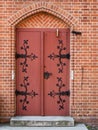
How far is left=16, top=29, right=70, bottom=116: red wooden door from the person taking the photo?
30.7 feet

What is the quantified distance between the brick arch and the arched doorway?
25cm

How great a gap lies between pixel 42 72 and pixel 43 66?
0.17 metres

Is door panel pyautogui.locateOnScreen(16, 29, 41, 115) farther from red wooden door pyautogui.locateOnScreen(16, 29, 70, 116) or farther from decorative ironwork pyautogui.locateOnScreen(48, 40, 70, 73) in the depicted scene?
decorative ironwork pyautogui.locateOnScreen(48, 40, 70, 73)

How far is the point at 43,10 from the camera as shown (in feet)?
29.7

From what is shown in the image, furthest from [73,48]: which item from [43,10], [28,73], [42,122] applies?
[42,122]

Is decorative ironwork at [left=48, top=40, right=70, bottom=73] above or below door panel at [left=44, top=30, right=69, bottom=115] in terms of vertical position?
above

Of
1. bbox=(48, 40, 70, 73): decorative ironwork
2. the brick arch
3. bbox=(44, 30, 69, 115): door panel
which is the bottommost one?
bbox=(44, 30, 69, 115): door panel

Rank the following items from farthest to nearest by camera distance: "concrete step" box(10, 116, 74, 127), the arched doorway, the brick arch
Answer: the arched doorway < the brick arch < "concrete step" box(10, 116, 74, 127)

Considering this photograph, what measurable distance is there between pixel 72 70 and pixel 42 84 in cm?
92

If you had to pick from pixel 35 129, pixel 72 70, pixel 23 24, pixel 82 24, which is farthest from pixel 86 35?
pixel 35 129

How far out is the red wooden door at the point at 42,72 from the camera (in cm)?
937

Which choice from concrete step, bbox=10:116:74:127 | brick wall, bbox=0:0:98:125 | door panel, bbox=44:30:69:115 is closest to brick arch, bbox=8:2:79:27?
brick wall, bbox=0:0:98:125

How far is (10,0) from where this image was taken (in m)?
9.09

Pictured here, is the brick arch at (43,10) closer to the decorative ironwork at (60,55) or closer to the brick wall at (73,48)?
the brick wall at (73,48)
